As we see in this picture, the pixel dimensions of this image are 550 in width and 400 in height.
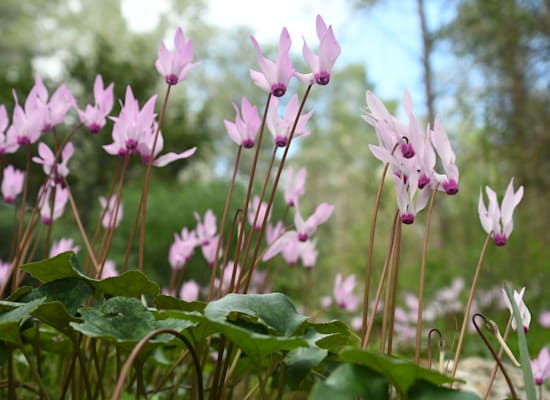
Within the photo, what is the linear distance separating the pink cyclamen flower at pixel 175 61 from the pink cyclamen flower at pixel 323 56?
28 centimetres

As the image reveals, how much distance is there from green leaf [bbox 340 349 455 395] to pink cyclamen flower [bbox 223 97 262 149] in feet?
1.85

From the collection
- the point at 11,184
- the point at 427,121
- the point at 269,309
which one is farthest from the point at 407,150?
the point at 427,121

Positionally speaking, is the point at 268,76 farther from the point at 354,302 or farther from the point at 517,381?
the point at 517,381

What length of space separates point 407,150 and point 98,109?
0.74 meters

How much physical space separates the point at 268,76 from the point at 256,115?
0.55 ft

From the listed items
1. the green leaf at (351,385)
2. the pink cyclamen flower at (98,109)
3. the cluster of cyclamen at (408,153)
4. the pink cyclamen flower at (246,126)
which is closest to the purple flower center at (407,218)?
the cluster of cyclamen at (408,153)

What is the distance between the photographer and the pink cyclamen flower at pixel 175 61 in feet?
3.84

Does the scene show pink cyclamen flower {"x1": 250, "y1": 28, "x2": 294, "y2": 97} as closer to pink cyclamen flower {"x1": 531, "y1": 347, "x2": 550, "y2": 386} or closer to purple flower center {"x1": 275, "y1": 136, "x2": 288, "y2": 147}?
purple flower center {"x1": 275, "y1": 136, "x2": 288, "y2": 147}

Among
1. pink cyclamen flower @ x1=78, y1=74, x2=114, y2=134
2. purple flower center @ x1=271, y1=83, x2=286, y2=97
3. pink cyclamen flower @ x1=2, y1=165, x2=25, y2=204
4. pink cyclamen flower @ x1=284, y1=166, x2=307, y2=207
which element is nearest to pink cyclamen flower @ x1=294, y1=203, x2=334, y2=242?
pink cyclamen flower @ x1=284, y1=166, x2=307, y2=207

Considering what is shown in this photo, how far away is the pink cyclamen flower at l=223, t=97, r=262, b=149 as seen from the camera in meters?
Result: 1.17

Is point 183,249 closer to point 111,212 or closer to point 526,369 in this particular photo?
point 111,212

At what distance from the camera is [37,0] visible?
2288cm

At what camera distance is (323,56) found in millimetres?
993

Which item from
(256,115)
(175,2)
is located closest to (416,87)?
(256,115)
